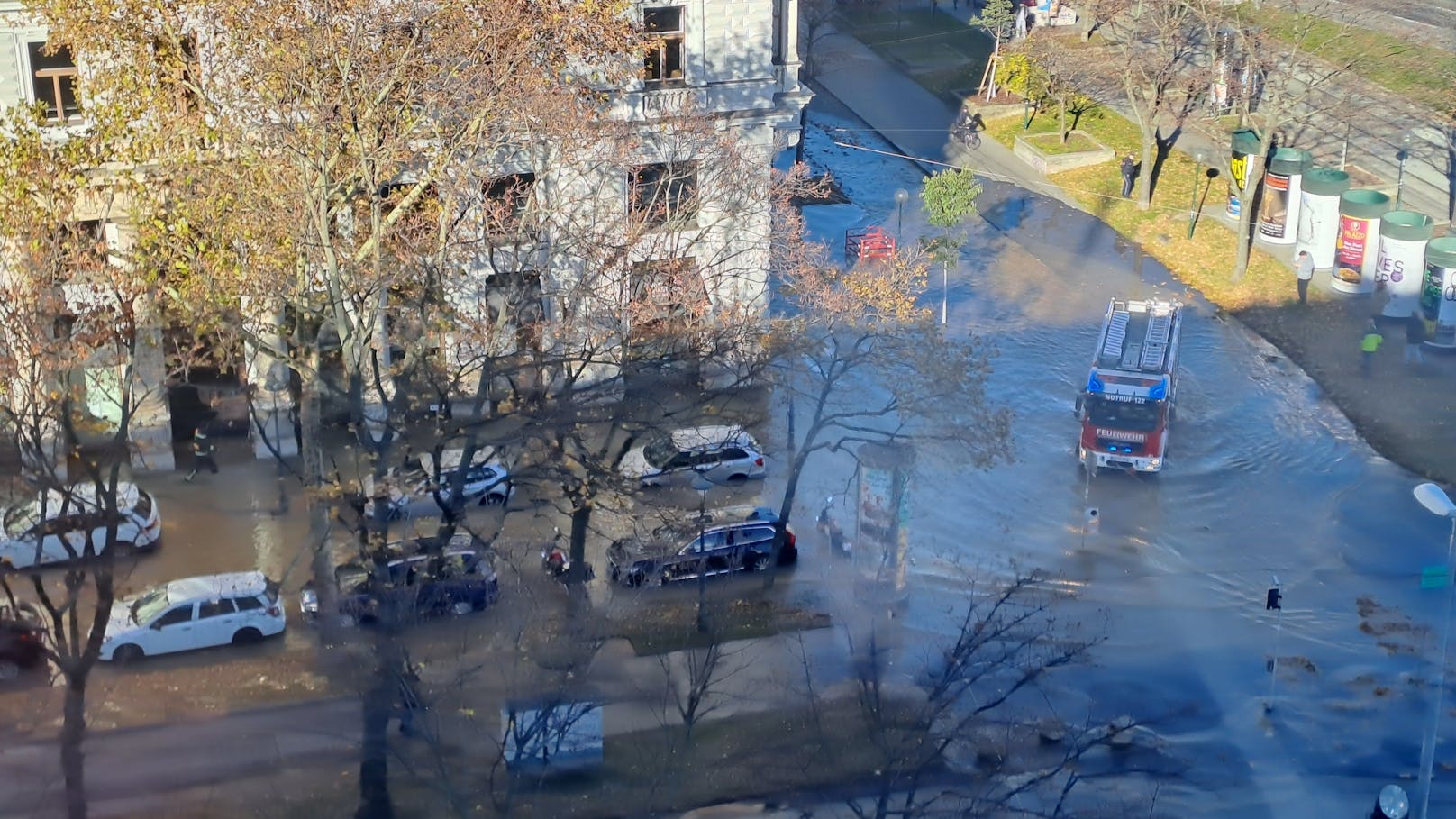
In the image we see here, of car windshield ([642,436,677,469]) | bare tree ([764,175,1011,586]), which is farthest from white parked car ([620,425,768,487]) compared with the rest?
bare tree ([764,175,1011,586])

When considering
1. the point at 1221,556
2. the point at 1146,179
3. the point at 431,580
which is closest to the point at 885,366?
the point at 1221,556

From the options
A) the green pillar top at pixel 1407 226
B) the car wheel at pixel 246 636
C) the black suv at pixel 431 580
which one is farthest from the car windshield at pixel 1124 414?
the car wheel at pixel 246 636

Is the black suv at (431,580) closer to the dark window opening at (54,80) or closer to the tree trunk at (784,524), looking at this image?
the tree trunk at (784,524)

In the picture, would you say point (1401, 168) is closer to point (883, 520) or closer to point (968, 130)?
point (968, 130)

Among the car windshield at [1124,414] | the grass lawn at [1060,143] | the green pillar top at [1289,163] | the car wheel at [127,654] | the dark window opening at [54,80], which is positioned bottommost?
the car wheel at [127,654]

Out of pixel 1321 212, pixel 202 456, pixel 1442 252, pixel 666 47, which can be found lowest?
pixel 202 456

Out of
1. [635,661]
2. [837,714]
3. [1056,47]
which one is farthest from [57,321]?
[1056,47]

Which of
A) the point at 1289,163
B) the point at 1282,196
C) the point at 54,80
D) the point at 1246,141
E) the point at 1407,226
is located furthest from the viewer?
the point at 1246,141
